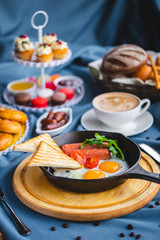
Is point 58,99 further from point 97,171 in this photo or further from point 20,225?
point 20,225

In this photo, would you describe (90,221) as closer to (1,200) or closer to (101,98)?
(1,200)

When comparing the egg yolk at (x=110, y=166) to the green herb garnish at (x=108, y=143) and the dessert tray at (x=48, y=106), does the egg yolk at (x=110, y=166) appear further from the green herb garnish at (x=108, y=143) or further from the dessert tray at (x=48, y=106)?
the dessert tray at (x=48, y=106)

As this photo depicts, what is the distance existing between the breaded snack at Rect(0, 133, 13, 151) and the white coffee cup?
0.58 m

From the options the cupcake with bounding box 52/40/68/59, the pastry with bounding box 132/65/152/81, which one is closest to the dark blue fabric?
the pastry with bounding box 132/65/152/81

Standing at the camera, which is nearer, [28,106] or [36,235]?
[36,235]

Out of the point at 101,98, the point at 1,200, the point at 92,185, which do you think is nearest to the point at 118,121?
the point at 101,98

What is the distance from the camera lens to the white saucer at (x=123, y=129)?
7.03 feet

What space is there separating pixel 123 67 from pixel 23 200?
1.45 m

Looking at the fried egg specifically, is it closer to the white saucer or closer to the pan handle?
the pan handle

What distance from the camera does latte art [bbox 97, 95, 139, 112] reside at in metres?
2.17

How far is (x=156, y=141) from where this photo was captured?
2006mm

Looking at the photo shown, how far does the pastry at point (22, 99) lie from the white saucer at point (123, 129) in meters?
0.48

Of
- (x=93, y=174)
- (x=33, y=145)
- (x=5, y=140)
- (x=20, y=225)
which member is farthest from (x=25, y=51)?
(x=20, y=225)

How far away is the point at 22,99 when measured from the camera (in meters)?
2.53
